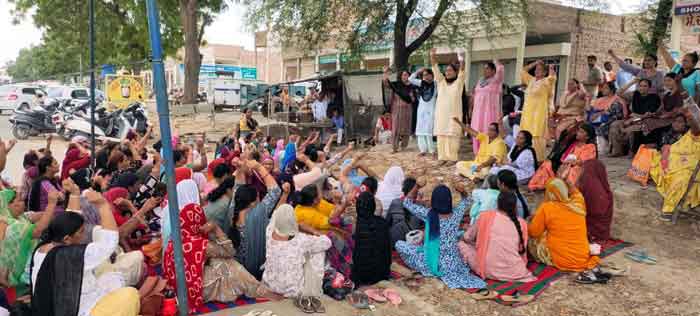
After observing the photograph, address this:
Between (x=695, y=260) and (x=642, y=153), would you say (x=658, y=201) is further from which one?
(x=695, y=260)

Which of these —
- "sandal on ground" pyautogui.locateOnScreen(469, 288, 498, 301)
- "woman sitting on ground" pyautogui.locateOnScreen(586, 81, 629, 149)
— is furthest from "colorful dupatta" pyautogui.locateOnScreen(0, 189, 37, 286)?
"woman sitting on ground" pyautogui.locateOnScreen(586, 81, 629, 149)

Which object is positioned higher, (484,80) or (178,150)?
(484,80)

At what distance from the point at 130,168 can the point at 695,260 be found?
6.36 metres

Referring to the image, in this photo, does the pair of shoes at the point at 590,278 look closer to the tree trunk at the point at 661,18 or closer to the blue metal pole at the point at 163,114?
the blue metal pole at the point at 163,114

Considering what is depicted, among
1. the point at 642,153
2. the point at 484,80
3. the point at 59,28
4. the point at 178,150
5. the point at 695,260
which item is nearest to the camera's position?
the point at 695,260

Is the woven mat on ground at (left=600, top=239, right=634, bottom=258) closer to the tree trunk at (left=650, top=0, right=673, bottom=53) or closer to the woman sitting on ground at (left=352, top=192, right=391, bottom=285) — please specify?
the woman sitting on ground at (left=352, top=192, right=391, bottom=285)

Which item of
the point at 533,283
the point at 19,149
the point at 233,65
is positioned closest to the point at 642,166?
the point at 533,283

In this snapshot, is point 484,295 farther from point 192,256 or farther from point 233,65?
point 233,65

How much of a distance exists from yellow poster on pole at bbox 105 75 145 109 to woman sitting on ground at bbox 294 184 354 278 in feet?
36.0

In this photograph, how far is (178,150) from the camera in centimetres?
582

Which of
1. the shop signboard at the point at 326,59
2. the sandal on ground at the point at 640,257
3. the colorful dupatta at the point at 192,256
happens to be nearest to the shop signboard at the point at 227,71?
the shop signboard at the point at 326,59

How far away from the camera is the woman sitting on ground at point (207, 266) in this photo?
3.77 metres

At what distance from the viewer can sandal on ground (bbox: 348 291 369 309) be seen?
3.98 meters

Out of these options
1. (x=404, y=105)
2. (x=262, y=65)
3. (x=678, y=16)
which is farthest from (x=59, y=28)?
(x=678, y=16)
